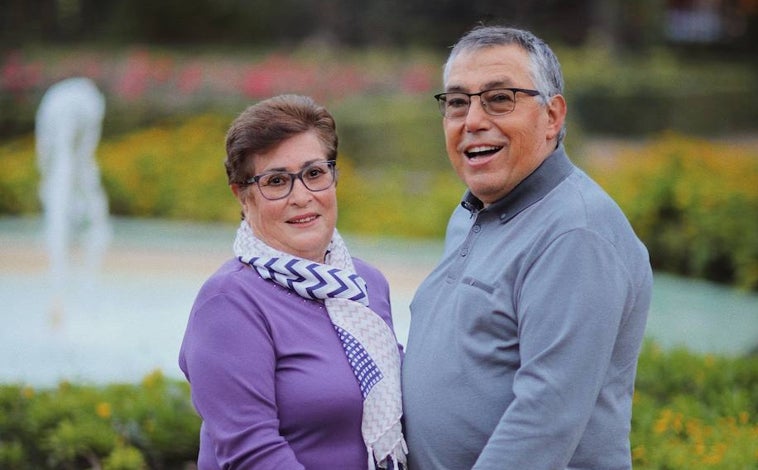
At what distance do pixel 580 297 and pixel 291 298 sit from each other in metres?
0.68

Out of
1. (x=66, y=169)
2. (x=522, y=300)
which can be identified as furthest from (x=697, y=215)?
(x=522, y=300)

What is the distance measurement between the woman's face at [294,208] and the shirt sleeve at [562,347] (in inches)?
22.7

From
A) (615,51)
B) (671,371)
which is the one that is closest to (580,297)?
(671,371)

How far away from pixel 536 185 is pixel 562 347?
411mm

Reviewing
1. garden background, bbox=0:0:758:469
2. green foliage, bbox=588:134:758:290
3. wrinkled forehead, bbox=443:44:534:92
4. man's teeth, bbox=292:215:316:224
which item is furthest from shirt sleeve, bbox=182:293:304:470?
green foliage, bbox=588:134:758:290

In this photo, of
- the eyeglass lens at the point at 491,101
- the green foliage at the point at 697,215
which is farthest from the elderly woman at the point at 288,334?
the green foliage at the point at 697,215

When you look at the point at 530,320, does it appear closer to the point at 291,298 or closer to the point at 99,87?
the point at 291,298

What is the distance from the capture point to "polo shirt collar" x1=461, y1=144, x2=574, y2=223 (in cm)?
224

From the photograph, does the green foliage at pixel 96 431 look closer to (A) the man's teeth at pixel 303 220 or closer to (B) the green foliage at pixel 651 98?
(A) the man's teeth at pixel 303 220

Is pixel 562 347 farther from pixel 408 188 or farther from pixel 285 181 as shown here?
pixel 408 188

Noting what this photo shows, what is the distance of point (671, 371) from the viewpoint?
4684mm

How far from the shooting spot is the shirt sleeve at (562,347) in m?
2.00

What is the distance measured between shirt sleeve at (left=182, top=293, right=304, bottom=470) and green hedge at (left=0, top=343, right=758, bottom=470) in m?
1.75

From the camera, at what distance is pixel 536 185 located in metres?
2.24
